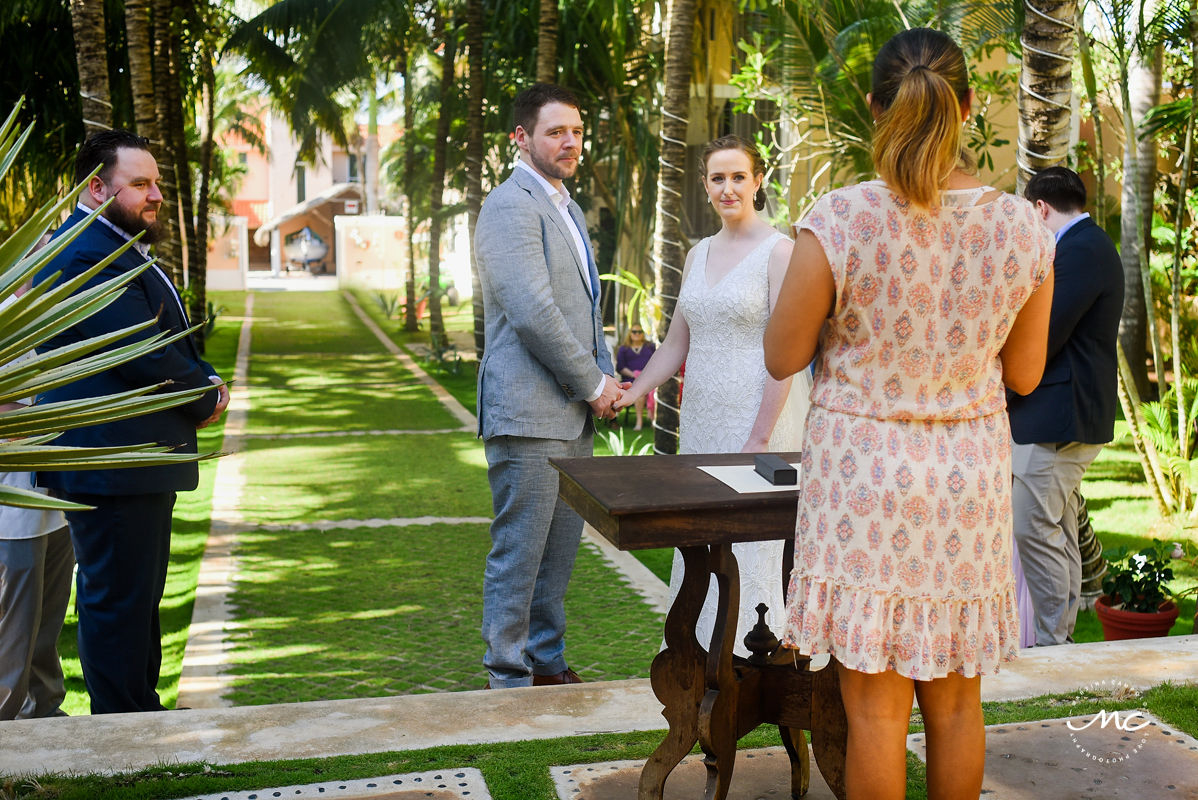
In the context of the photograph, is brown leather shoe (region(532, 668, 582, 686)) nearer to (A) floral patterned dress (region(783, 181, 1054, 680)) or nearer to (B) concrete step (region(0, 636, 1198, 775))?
(B) concrete step (region(0, 636, 1198, 775))

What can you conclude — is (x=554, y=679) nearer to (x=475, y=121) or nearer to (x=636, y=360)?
(x=636, y=360)

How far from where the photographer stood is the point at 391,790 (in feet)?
10.9

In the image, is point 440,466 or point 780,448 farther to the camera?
point 440,466

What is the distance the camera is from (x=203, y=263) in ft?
67.7

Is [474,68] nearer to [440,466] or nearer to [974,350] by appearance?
[440,466]

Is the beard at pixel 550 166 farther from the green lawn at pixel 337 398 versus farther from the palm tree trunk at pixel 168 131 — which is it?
the palm tree trunk at pixel 168 131

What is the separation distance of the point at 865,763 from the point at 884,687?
0.58 ft

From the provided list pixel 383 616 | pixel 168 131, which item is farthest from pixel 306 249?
pixel 383 616

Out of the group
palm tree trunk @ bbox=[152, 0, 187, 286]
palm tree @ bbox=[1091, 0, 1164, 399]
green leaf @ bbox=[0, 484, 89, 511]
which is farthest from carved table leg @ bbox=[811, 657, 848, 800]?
palm tree trunk @ bbox=[152, 0, 187, 286]

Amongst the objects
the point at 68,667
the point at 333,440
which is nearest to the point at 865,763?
the point at 68,667

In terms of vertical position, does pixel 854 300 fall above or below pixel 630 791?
above

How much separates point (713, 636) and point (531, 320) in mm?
1576

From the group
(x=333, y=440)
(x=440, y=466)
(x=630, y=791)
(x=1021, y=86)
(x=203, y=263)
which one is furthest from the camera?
(x=203, y=263)

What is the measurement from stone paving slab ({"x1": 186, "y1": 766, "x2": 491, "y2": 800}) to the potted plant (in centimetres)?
323
